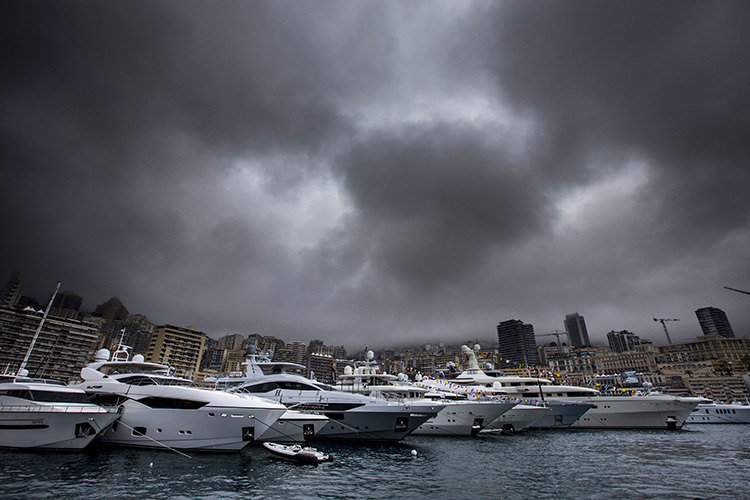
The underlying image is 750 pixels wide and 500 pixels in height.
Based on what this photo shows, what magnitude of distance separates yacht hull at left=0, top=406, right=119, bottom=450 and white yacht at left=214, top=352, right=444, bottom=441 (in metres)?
9.74

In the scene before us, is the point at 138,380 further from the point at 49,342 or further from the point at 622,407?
the point at 49,342

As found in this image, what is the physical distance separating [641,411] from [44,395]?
54.7 m

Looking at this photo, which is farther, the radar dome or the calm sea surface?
the radar dome

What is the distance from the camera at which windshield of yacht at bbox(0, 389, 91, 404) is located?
18719 mm

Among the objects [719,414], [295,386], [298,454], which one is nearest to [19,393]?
[298,454]

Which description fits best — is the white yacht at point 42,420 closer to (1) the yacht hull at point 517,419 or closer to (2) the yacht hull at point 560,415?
(1) the yacht hull at point 517,419

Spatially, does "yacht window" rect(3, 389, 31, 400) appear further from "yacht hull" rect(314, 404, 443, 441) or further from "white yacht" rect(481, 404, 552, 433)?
"white yacht" rect(481, 404, 552, 433)

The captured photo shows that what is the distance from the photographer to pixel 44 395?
62.8 ft

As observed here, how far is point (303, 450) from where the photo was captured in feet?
65.8

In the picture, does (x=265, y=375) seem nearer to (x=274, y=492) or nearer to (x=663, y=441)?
(x=274, y=492)

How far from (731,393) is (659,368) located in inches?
1106

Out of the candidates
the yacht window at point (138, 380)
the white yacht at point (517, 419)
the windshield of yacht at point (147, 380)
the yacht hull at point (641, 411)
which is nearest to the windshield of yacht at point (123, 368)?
the windshield of yacht at point (147, 380)

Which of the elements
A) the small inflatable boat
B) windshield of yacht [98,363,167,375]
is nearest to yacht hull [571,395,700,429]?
the small inflatable boat

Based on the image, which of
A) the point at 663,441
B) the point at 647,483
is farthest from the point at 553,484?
the point at 663,441
